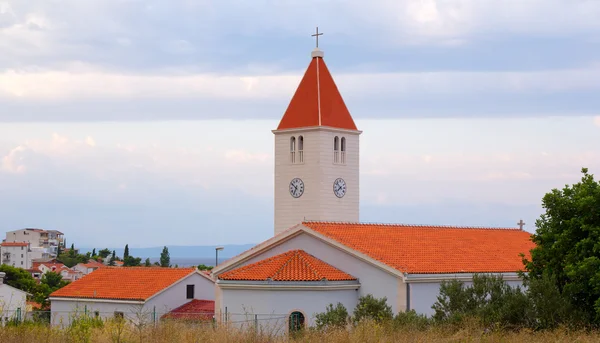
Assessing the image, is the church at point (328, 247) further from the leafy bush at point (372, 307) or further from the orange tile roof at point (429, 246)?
the leafy bush at point (372, 307)

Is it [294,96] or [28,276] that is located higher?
[294,96]

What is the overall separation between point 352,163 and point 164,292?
1296 cm

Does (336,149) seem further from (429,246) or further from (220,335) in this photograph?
(220,335)

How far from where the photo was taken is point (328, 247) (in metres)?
37.4

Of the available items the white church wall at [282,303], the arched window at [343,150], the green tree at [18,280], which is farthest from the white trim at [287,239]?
the green tree at [18,280]

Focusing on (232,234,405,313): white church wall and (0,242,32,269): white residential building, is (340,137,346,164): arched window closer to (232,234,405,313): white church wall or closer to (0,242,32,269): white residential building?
(232,234,405,313): white church wall

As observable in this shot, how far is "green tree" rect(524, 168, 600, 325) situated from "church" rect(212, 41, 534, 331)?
7257 millimetres

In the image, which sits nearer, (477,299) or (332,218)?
(477,299)

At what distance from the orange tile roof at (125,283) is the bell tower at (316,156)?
9.10 metres

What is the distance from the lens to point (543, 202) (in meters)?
28.9

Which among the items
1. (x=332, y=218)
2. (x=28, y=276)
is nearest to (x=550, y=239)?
(x=332, y=218)

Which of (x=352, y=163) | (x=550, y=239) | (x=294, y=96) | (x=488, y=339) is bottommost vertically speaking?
(x=488, y=339)

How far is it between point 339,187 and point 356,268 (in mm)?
13342

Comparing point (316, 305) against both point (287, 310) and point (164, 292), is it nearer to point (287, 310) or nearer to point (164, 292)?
point (287, 310)
